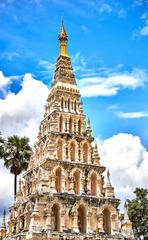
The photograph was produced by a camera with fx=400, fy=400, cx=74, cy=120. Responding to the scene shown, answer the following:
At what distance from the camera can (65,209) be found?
4441 cm

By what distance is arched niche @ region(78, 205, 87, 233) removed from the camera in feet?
149

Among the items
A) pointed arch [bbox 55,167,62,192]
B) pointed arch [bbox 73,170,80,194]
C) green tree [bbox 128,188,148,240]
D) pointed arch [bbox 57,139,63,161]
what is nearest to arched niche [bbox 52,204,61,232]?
pointed arch [bbox 55,167,62,192]

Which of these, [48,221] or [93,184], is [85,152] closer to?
[93,184]

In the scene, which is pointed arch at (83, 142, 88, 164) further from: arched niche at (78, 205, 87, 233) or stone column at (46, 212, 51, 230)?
stone column at (46, 212, 51, 230)

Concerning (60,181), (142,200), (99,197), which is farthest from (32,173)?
(142,200)

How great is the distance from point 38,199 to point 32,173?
23.5 feet

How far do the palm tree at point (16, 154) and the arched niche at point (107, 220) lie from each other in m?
12.7

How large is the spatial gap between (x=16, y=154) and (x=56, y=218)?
485 inches

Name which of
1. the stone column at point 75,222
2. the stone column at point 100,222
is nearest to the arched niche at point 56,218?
the stone column at point 75,222

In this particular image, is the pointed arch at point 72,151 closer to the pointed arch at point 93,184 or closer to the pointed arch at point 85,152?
the pointed arch at point 85,152

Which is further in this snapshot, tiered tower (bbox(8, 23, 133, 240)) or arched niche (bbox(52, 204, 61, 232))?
arched niche (bbox(52, 204, 61, 232))

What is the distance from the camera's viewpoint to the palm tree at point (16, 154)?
2083 inches

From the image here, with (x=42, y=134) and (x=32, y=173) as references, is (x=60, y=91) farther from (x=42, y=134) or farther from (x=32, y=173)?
(x=32, y=173)

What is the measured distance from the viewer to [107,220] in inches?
1863
